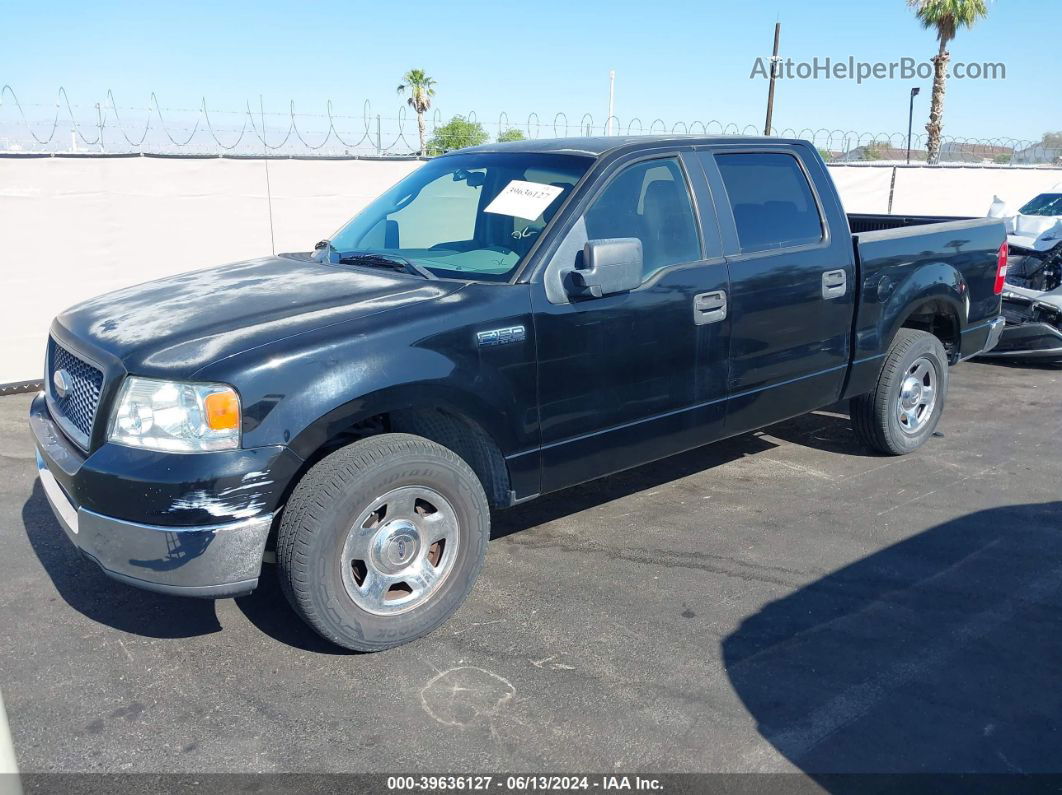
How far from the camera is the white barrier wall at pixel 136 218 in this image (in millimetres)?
7465

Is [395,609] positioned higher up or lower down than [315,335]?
lower down

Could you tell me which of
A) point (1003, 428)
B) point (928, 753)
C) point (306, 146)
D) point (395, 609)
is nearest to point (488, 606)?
point (395, 609)

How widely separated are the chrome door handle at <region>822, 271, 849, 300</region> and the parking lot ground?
1.17 meters

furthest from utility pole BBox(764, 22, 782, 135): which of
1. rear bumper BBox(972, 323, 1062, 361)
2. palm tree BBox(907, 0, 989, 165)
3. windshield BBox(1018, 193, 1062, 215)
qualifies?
rear bumper BBox(972, 323, 1062, 361)

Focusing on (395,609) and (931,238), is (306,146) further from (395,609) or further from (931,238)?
(395,609)

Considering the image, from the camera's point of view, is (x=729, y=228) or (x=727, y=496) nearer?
(x=729, y=228)

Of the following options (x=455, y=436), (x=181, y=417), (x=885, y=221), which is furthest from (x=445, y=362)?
(x=885, y=221)

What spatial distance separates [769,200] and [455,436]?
223cm

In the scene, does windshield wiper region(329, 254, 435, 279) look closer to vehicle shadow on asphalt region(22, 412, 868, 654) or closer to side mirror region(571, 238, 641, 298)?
side mirror region(571, 238, 641, 298)

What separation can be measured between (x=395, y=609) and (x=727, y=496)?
2.42 m

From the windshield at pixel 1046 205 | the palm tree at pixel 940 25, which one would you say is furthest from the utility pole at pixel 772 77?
the windshield at pixel 1046 205

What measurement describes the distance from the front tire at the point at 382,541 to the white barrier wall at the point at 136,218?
215 inches

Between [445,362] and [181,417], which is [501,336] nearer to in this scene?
[445,362]

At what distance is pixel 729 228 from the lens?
455cm
